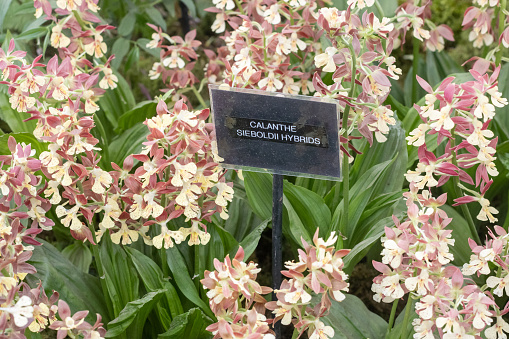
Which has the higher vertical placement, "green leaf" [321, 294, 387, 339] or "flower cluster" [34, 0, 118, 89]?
"flower cluster" [34, 0, 118, 89]

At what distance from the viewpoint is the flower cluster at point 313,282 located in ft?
4.46

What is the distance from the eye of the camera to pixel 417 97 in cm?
286

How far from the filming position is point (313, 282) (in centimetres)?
135

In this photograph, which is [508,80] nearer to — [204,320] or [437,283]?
[437,283]

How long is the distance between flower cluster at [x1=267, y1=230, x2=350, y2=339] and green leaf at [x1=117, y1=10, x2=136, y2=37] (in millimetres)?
1953

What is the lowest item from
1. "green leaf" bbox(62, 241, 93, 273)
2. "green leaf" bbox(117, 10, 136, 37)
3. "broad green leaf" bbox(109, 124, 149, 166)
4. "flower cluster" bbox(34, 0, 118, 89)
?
"green leaf" bbox(62, 241, 93, 273)

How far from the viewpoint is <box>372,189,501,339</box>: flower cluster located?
1396mm

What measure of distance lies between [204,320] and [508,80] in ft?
6.23

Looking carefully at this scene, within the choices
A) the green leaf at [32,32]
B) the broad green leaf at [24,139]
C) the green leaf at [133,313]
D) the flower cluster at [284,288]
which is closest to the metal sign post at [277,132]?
the flower cluster at [284,288]

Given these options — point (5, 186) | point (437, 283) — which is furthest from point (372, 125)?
point (5, 186)

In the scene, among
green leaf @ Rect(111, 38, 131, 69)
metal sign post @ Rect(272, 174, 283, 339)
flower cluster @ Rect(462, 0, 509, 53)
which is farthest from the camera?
green leaf @ Rect(111, 38, 131, 69)

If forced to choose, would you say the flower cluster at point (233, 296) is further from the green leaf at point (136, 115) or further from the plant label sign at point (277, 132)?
the green leaf at point (136, 115)

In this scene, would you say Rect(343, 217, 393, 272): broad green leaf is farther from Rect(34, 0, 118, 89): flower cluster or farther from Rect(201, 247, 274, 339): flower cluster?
Rect(34, 0, 118, 89): flower cluster

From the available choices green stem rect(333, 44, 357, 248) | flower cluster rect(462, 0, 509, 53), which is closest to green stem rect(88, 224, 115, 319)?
green stem rect(333, 44, 357, 248)
